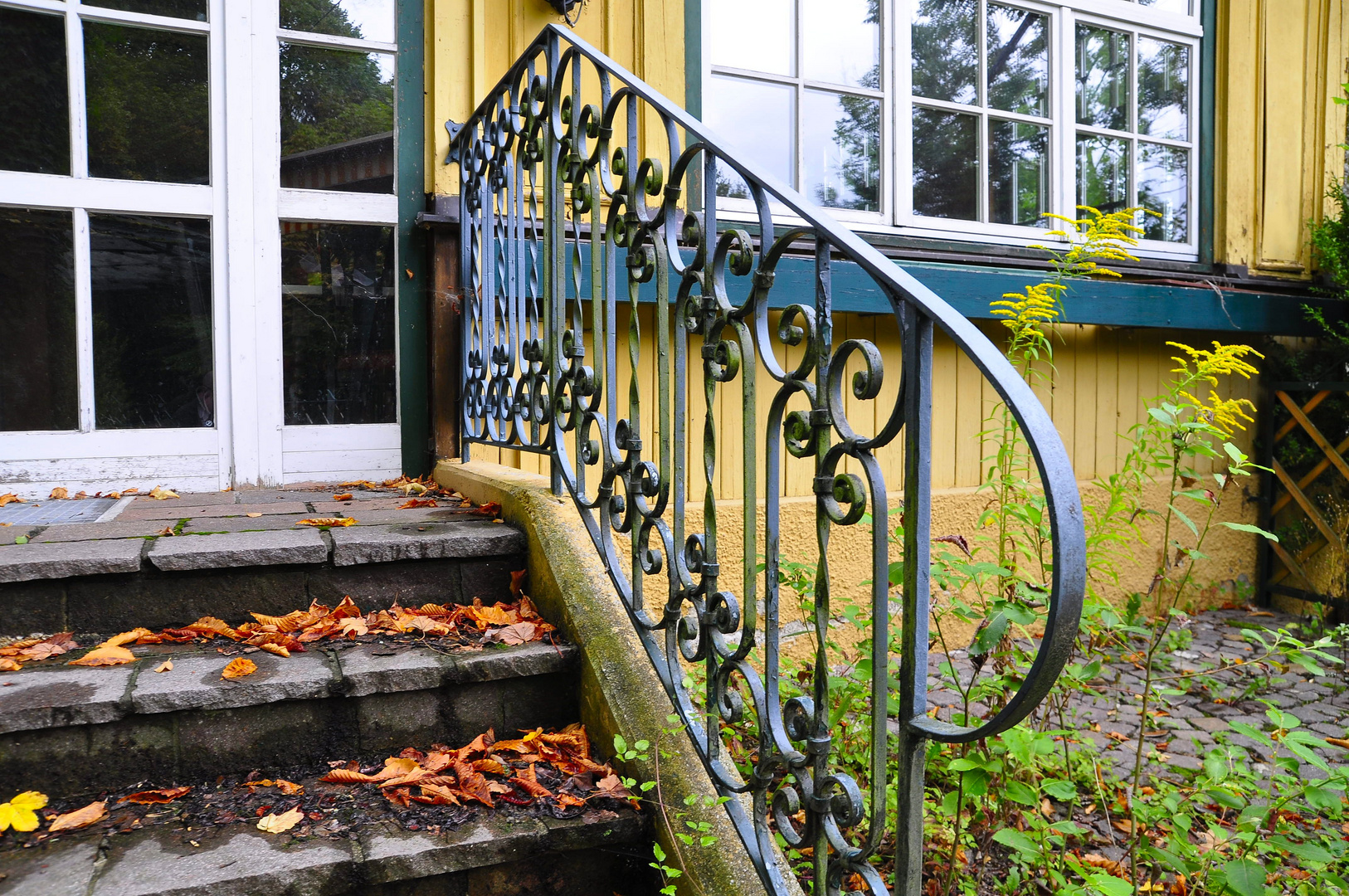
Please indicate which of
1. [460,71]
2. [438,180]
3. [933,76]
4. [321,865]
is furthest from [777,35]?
[321,865]

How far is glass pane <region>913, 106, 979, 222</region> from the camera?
13.6 ft

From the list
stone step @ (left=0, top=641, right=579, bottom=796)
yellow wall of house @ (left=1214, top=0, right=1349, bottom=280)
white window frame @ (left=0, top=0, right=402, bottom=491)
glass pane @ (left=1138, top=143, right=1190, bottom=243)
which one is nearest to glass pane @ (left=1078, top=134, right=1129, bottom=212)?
glass pane @ (left=1138, top=143, right=1190, bottom=243)

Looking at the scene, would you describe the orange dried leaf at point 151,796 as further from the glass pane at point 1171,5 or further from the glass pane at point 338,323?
the glass pane at point 1171,5

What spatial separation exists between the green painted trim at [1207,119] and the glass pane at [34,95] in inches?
197

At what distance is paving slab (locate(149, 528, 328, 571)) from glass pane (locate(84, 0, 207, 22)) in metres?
1.96

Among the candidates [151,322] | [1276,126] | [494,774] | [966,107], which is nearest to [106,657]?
[494,774]

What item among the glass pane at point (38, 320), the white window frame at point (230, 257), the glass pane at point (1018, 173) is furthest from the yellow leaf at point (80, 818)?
the glass pane at point (1018, 173)

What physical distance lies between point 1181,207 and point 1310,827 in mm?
3503

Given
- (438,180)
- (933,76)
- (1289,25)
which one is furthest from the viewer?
(1289,25)

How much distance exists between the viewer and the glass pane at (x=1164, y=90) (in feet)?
15.4

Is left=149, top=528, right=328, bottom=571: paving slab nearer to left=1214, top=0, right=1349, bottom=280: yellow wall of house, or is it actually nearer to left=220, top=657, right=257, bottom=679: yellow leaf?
left=220, top=657, right=257, bottom=679: yellow leaf

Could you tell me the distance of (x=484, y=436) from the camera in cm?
274

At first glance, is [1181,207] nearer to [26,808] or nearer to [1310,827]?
[1310,827]

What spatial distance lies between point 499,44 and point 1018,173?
2557 millimetres
